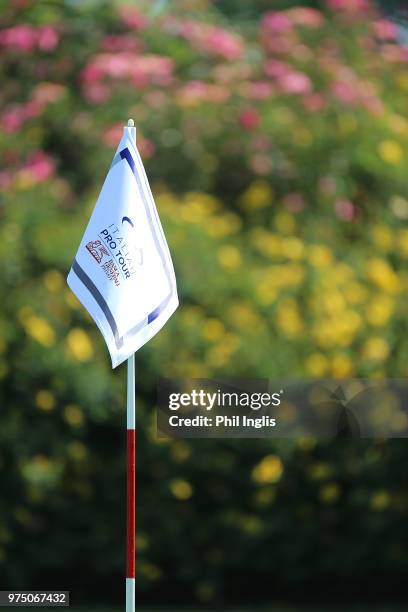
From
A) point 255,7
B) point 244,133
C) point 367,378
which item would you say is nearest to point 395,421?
point 367,378

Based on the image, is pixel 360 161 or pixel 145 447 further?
pixel 360 161

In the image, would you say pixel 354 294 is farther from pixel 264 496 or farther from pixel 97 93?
pixel 97 93

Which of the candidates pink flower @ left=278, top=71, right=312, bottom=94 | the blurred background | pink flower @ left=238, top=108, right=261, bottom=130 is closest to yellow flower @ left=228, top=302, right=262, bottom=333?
the blurred background

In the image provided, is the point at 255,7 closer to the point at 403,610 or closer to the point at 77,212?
the point at 77,212

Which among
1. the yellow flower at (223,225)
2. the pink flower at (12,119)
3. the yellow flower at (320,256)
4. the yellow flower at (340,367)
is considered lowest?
the yellow flower at (340,367)

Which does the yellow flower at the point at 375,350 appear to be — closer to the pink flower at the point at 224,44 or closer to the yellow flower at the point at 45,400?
the yellow flower at the point at 45,400

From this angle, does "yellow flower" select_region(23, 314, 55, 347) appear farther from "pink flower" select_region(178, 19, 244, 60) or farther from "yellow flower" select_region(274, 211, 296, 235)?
"pink flower" select_region(178, 19, 244, 60)

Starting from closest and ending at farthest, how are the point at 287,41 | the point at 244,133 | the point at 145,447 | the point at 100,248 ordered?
the point at 100,248
the point at 145,447
the point at 244,133
the point at 287,41

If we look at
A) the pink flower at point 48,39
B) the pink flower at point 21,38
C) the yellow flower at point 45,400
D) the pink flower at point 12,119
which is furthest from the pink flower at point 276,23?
the yellow flower at point 45,400

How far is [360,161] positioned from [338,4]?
1298 millimetres

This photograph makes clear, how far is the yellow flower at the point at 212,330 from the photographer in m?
5.05

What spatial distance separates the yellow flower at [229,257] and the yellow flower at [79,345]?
24.3 inches

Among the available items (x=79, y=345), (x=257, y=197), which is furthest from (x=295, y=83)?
(x=79, y=345)

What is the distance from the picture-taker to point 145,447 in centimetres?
498
